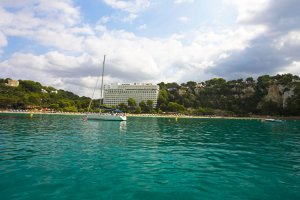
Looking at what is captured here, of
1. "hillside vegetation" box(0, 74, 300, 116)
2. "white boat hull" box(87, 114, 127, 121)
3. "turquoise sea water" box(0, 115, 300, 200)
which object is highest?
"hillside vegetation" box(0, 74, 300, 116)

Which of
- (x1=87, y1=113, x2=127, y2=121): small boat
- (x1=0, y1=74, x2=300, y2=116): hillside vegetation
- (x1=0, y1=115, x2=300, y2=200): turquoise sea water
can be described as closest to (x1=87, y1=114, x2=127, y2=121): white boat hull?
(x1=87, y1=113, x2=127, y2=121): small boat

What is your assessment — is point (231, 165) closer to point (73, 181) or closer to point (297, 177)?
point (297, 177)

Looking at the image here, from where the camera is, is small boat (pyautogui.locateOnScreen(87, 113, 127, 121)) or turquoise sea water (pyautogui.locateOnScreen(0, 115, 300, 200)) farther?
small boat (pyautogui.locateOnScreen(87, 113, 127, 121))

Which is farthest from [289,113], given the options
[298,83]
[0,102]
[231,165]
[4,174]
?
[0,102]

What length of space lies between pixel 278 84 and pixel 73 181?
604 feet

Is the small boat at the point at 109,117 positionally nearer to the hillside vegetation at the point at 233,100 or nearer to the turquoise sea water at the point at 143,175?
the turquoise sea water at the point at 143,175

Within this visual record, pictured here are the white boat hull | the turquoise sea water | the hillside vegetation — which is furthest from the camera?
the hillside vegetation

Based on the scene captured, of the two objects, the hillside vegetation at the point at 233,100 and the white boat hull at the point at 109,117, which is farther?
the hillside vegetation at the point at 233,100

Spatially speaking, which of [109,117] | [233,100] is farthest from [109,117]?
[233,100]

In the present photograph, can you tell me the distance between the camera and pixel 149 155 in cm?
1727

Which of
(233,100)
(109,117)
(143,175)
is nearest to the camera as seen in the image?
(143,175)

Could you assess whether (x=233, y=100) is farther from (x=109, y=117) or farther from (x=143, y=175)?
(x=143, y=175)

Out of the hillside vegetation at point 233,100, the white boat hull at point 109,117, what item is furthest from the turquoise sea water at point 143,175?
the hillside vegetation at point 233,100

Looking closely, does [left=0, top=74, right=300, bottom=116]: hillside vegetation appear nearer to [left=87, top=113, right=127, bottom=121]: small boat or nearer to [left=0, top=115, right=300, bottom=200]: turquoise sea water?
[left=87, top=113, right=127, bottom=121]: small boat
